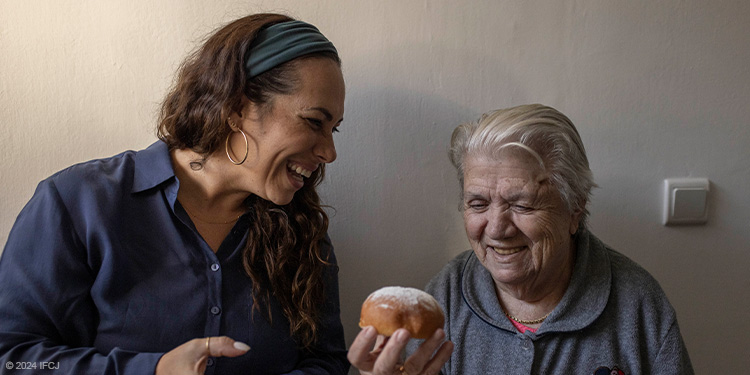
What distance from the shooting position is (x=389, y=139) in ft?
5.46

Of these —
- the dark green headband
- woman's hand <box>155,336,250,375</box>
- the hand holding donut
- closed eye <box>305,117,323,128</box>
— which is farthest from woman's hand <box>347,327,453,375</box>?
the dark green headband

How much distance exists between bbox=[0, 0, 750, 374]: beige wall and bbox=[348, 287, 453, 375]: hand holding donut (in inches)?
20.6

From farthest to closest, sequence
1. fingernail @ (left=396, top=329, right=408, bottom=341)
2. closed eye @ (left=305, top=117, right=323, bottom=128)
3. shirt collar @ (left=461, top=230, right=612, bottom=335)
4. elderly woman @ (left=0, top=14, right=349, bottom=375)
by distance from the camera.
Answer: shirt collar @ (left=461, top=230, right=612, bottom=335) → closed eye @ (left=305, top=117, right=323, bottom=128) → elderly woman @ (left=0, top=14, right=349, bottom=375) → fingernail @ (left=396, top=329, right=408, bottom=341)

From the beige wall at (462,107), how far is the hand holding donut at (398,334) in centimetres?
52

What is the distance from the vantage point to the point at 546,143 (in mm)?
1388

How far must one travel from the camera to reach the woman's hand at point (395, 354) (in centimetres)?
108

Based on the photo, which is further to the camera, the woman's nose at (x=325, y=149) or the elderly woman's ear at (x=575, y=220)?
the elderly woman's ear at (x=575, y=220)

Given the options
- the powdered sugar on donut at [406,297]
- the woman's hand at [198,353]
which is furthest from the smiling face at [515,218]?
the woman's hand at [198,353]

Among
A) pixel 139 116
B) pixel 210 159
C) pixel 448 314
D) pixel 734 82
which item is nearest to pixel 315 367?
pixel 448 314

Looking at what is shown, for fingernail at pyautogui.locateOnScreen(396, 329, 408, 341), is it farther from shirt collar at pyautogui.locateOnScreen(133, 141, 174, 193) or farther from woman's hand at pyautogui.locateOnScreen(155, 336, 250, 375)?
shirt collar at pyautogui.locateOnScreen(133, 141, 174, 193)

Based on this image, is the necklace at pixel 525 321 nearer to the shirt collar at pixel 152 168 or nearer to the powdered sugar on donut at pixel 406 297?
the powdered sugar on donut at pixel 406 297

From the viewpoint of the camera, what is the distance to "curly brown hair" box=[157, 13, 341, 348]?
50.3 inches

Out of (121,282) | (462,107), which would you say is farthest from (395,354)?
(462,107)

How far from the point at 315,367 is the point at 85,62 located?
934 millimetres
